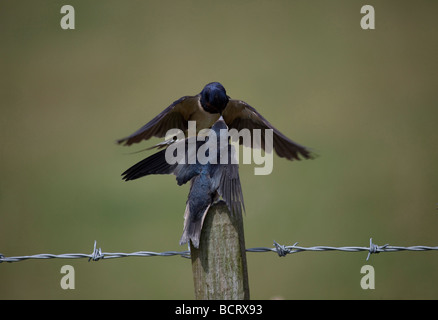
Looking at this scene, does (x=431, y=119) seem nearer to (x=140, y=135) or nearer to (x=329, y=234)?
(x=329, y=234)

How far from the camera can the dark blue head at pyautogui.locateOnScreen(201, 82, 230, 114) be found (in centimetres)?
429

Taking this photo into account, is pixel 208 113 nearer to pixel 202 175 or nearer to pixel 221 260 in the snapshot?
pixel 202 175

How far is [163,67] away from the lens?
45.4 feet

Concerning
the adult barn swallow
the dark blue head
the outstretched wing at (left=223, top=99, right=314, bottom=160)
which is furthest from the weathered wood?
the dark blue head

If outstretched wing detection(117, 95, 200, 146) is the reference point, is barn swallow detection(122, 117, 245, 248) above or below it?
below

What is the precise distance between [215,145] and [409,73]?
39.9 feet

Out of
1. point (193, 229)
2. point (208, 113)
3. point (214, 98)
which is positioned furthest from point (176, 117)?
point (193, 229)

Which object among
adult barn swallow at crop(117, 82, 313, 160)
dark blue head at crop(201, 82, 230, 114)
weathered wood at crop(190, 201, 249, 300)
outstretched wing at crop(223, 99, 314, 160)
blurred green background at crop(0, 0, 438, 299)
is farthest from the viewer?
blurred green background at crop(0, 0, 438, 299)

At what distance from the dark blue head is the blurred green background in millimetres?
4036

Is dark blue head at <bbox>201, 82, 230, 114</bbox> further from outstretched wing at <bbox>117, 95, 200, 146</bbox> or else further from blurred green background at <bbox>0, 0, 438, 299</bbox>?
blurred green background at <bbox>0, 0, 438, 299</bbox>

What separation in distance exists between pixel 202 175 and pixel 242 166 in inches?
308

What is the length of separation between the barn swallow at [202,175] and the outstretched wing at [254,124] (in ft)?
1.88

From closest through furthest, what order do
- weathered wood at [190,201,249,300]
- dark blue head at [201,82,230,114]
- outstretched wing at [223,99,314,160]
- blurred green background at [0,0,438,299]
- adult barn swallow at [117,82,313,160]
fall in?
weathered wood at [190,201,249,300] → outstretched wing at [223,99,314,160] → adult barn swallow at [117,82,313,160] → dark blue head at [201,82,230,114] → blurred green background at [0,0,438,299]

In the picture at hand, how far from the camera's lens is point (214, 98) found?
4.29 metres
